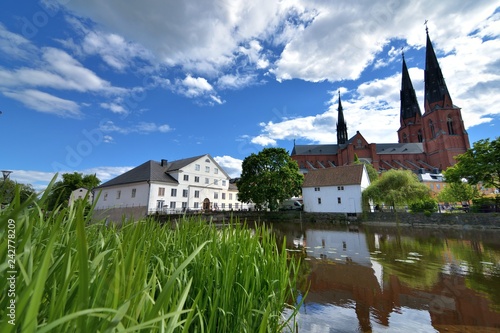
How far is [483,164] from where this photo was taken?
78.1 feet

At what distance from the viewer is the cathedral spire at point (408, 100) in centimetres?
7812

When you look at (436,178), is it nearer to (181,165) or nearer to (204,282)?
(181,165)

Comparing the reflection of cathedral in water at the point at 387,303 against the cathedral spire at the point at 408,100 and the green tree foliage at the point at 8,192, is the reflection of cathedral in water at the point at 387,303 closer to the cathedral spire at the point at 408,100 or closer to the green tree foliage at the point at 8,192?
the green tree foliage at the point at 8,192

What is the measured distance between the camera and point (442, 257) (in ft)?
32.4

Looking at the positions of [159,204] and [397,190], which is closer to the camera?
[397,190]

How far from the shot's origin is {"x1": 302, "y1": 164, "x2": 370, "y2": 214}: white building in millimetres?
33125

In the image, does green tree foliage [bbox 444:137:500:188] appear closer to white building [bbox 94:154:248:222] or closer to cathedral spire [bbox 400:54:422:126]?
white building [bbox 94:154:248:222]

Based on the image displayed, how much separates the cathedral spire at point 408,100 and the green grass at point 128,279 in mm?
94697

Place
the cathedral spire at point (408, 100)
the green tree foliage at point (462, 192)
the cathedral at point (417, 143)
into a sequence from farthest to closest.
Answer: the cathedral spire at point (408, 100)
the cathedral at point (417, 143)
the green tree foliage at point (462, 192)

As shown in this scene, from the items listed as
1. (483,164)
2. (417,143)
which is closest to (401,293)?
(483,164)

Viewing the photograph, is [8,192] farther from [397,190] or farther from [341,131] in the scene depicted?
[341,131]

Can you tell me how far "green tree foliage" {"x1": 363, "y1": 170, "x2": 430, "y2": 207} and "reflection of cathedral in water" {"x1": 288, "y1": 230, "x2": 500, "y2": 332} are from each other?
22.5 meters

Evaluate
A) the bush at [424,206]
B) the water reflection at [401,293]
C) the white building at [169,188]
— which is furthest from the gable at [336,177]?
the water reflection at [401,293]

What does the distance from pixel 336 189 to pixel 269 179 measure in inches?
409
